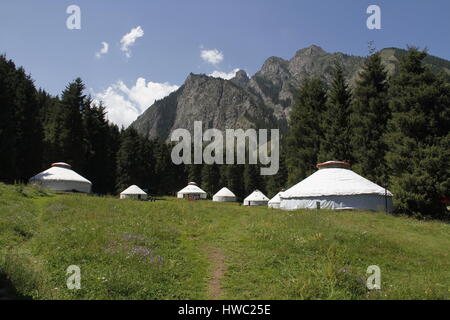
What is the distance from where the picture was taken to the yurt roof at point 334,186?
84.5ft

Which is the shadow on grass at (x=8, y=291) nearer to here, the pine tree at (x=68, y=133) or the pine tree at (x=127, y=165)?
the pine tree at (x=68, y=133)

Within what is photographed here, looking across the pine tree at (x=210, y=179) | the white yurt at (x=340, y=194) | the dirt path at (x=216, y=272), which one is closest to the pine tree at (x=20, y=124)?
the white yurt at (x=340, y=194)

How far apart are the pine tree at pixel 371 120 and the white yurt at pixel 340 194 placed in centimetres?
550

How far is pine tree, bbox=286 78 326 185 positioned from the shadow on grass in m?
38.9

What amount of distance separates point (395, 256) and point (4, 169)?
38921 mm

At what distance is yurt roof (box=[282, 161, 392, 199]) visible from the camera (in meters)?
25.8

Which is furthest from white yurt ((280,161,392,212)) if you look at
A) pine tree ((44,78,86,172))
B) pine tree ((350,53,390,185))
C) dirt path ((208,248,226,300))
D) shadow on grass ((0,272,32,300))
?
pine tree ((44,78,86,172))

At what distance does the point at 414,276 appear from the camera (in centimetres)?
987

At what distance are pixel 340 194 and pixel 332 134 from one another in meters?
13.7

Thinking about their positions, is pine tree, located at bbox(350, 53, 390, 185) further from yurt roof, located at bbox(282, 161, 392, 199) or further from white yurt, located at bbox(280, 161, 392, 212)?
white yurt, located at bbox(280, 161, 392, 212)

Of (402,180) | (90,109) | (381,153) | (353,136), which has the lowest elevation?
(402,180)

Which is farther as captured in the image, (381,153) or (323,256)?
(381,153)
